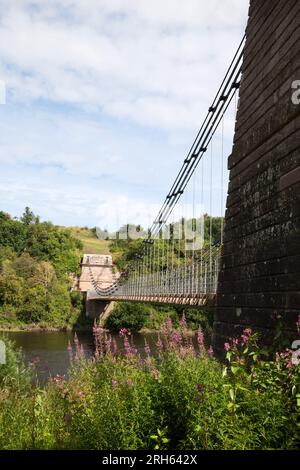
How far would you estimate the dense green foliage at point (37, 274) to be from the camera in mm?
40281

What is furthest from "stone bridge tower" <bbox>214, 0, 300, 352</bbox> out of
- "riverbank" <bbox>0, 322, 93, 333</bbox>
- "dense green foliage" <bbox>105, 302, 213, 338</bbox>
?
"riverbank" <bbox>0, 322, 93, 333</bbox>

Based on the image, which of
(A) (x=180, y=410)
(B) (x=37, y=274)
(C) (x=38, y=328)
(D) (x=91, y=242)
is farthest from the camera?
(D) (x=91, y=242)

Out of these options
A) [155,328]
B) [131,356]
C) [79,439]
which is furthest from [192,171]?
[155,328]

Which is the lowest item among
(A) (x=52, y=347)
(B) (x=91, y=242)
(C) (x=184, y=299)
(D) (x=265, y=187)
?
(A) (x=52, y=347)

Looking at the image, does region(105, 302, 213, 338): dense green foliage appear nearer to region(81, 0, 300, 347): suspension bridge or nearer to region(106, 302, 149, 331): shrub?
region(106, 302, 149, 331): shrub

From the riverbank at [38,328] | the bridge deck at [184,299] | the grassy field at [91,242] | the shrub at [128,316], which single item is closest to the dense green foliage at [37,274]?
the riverbank at [38,328]

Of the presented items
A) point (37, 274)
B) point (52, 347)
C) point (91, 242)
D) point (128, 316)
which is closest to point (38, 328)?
point (37, 274)

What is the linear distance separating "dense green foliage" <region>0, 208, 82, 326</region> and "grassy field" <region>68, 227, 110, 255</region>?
3.90 meters

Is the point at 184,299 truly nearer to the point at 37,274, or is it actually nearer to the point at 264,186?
the point at 264,186

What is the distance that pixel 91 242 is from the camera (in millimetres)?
69875

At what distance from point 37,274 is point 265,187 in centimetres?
4144

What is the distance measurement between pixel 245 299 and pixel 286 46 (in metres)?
2.52

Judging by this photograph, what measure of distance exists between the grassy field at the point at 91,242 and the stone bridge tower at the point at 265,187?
55.7 metres

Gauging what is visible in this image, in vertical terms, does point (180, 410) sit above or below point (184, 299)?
below
